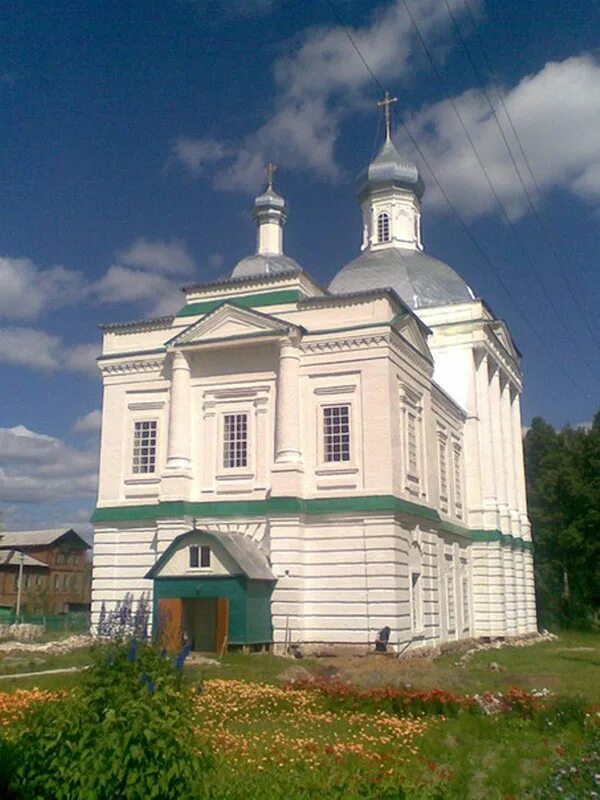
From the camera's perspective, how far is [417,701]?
12883 millimetres

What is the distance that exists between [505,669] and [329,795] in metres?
14.9

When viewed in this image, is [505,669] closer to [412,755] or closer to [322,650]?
[322,650]

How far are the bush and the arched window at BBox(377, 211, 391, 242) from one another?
112 ft

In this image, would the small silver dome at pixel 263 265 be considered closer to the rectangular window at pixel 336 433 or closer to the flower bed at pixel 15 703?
the rectangular window at pixel 336 433

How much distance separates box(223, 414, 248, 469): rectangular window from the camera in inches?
1006

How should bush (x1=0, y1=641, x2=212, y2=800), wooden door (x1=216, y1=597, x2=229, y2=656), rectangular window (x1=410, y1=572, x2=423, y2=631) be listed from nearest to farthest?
1. bush (x1=0, y1=641, x2=212, y2=800)
2. wooden door (x1=216, y1=597, x2=229, y2=656)
3. rectangular window (x1=410, y1=572, x2=423, y2=631)

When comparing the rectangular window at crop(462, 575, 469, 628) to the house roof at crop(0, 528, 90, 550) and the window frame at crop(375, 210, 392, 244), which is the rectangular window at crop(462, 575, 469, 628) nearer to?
the window frame at crop(375, 210, 392, 244)

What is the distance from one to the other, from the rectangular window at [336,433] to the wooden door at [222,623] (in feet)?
16.9

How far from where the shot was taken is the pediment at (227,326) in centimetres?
2541

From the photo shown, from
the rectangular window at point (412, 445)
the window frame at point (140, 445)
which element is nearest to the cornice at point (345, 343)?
the rectangular window at point (412, 445)

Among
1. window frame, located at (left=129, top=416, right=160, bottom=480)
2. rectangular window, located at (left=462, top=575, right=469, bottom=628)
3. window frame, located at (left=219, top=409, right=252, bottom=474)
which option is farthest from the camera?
rectangular window, located at (left=462, top=575, right=469, bottom=628)

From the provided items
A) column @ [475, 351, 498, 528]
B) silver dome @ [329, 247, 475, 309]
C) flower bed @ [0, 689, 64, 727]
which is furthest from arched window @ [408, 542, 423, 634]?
flower bed @ [0, 689, 64, 727]

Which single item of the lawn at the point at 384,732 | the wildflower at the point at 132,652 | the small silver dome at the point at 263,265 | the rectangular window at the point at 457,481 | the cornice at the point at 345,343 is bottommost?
the lawn at the point at 384,732

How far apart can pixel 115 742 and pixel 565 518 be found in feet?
145
